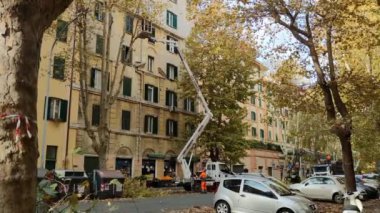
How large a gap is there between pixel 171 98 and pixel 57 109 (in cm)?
1407

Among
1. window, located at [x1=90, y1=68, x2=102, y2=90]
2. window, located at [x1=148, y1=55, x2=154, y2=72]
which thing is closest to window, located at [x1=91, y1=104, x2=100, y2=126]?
window, located at [x1=90, y1=68, x2=102, y2=90]

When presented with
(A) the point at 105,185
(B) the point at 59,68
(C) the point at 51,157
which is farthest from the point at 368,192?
(B) the point at 59,68

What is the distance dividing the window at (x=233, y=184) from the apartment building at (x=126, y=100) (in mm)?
11438

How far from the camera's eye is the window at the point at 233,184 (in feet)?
53.3

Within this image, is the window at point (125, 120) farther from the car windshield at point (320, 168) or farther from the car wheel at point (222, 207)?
the car windshield at point (320, 168)

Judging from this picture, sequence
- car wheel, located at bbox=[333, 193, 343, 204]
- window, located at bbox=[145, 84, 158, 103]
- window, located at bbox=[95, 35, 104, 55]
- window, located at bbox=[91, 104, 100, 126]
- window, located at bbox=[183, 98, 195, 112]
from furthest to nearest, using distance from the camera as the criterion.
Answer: window, located at bbox=[183, 98, 195, 112]
window, located at bbox=[145, 84, 158, 103]
window, located at bbox=[95, 35, 104, 55]
window, located at bbox=[91, 104, 100, 126]
car wheel, located at bbox=[333, 193, 343, 204]

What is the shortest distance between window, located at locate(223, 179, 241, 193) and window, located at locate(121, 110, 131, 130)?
2011cm

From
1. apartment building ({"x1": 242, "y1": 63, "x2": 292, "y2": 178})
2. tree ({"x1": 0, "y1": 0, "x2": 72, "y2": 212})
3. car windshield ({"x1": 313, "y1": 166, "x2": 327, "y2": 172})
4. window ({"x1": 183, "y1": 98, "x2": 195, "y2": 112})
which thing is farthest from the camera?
apartment building ({"x1": 242, "y1": 63, "x2": 292, "y2": 178})

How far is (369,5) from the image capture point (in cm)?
1788

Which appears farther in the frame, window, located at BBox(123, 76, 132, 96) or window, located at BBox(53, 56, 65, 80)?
window, located at BBox(123, 76, 132, 96)

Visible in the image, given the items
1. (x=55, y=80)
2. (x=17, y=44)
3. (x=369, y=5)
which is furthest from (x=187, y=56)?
(x=17, y=44)

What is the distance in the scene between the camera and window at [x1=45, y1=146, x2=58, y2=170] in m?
29.2

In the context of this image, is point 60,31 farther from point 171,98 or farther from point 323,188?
point 323,188

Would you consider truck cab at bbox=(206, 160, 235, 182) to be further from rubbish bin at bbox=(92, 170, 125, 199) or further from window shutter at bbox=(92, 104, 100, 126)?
rubbish bin at bbox=(92, 170, 125, 199)
